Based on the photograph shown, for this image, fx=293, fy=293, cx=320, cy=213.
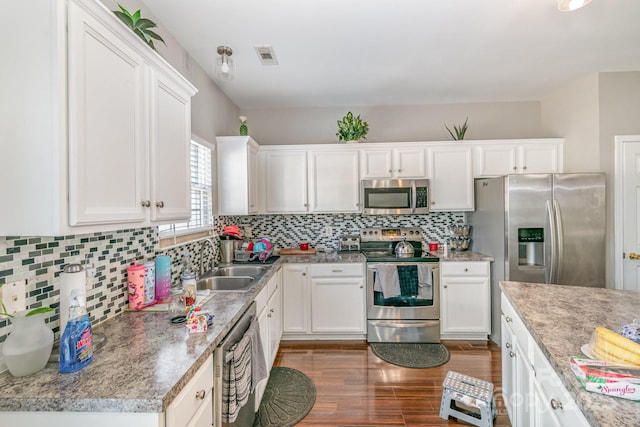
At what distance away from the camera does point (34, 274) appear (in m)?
1.08

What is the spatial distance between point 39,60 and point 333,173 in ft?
8.63

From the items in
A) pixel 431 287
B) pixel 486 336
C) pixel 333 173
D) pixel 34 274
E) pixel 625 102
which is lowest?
pixel 486 336

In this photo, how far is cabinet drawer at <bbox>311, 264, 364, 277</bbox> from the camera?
3.02 metres

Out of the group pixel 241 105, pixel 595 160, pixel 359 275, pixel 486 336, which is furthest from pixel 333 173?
pixel 595 160

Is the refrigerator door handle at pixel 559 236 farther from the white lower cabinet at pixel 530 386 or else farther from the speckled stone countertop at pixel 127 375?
the speckled stone countertop at pixel 127 375

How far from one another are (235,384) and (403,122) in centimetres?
329

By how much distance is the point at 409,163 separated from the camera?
329 cm

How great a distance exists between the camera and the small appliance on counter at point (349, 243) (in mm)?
3475

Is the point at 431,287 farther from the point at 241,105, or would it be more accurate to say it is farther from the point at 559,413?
the point at 241,105

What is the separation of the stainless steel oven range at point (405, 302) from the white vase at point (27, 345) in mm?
2469

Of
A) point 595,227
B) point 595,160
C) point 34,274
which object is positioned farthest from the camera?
point 595,160

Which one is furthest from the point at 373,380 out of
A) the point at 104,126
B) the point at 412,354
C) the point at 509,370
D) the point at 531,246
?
the point at 104,126

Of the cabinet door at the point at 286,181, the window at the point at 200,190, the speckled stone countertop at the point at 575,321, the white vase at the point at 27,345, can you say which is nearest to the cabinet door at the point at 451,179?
the cabinet door at the point at 286,181

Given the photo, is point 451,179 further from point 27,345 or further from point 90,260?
point 27,345
